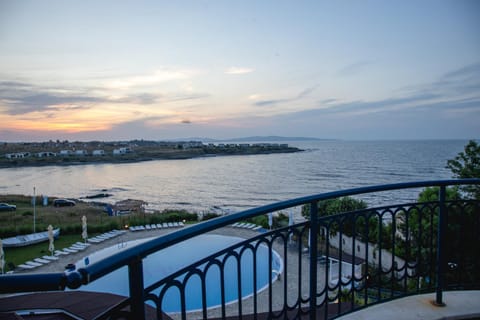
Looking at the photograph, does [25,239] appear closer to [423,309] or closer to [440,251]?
[423,309]

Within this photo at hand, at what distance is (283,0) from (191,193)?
3256 cm

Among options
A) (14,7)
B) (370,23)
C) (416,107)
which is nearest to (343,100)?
(416,107)

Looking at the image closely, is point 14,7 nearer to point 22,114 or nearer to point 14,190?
point 22,114

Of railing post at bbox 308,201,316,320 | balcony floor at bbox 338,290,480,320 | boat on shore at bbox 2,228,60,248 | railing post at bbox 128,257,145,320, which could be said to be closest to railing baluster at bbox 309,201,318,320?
railing post at bbox 308,201,316,320

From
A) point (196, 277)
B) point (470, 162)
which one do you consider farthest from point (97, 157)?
point (470, 162)

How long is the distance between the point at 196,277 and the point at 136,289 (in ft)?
28.6

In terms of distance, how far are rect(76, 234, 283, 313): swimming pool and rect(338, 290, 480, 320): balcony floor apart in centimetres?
485

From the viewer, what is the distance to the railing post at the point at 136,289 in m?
1.01

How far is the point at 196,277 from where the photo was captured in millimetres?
9133

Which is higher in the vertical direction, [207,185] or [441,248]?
[441,248]

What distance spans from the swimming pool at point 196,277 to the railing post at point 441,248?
195 inches

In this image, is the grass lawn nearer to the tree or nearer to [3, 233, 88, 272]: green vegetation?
[3, 233, 88, 272]: green vegetation

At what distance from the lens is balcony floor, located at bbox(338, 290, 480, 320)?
2.34 metres

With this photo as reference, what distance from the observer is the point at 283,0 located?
9.32 meters
